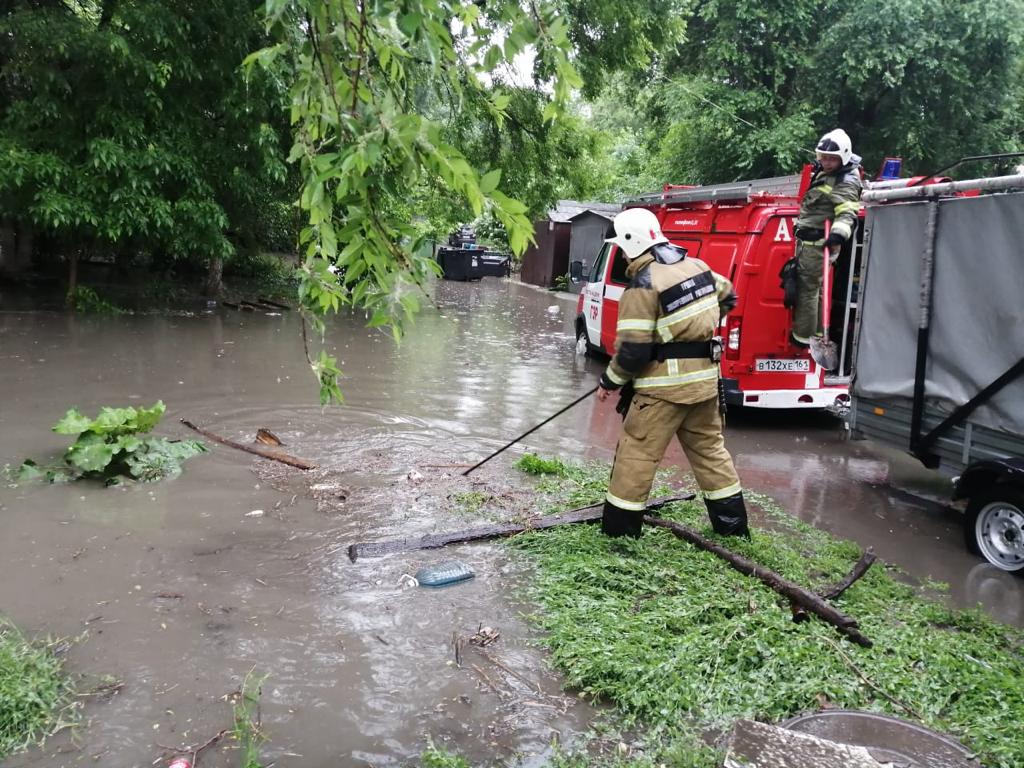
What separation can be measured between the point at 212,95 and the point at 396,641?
37.4ft

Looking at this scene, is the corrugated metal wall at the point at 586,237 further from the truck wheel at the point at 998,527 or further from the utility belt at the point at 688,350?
the utility belt at the point at 688,350

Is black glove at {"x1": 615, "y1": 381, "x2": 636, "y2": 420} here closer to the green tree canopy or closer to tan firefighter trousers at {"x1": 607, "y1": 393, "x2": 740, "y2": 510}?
tan firefighter trousers at {"x1": 607, "y1": 393, "x2": 740, "y2": 510}

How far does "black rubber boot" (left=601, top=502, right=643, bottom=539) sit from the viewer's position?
15.7ft

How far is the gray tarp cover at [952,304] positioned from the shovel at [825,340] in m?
0.86

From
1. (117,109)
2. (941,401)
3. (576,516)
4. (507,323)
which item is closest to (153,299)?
(117,109)

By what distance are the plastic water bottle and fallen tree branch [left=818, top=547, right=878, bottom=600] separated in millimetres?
1937

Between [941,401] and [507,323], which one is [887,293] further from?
[507,323]

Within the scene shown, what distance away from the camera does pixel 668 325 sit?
4.65 m

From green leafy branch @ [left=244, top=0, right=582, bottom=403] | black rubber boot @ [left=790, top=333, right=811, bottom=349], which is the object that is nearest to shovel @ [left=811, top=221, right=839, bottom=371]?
black rubber boot @ [left=790, top=333, right=811, bottom=349]

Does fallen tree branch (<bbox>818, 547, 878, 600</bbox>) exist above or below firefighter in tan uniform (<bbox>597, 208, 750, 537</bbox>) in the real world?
below

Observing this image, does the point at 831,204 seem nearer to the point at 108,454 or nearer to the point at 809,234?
the point at 809,234

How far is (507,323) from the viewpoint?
691 inches

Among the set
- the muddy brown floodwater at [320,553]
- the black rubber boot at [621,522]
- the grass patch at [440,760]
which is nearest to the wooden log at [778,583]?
the black rubber boot at [621,522]

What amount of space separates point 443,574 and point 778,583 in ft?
5.95
